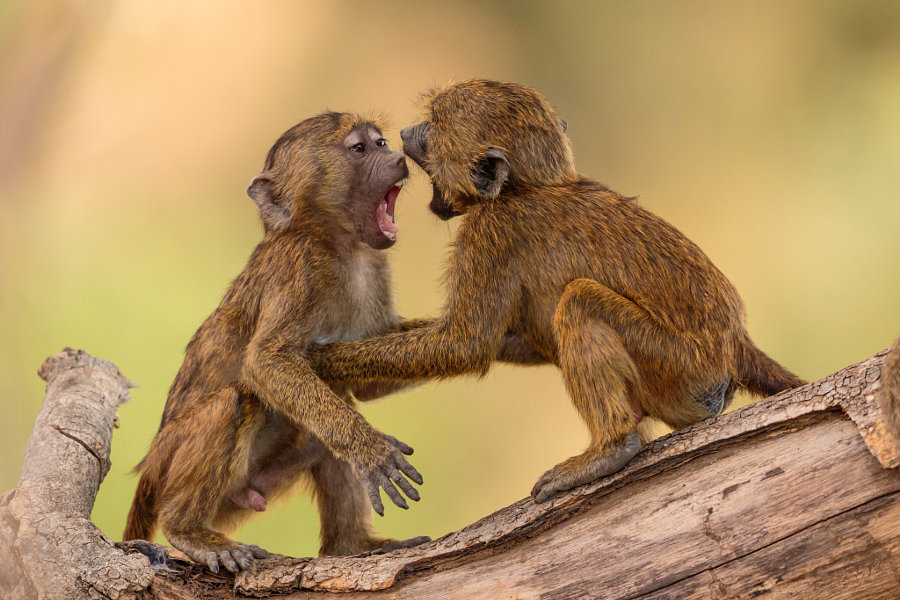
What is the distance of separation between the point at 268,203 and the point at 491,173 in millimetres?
1074

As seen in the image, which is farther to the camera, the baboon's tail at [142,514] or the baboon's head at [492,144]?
the baboon's tail at [142,514]

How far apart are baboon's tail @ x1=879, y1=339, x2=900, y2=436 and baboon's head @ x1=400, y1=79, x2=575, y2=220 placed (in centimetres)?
149

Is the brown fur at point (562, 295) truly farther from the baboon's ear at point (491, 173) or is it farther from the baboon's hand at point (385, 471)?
the baboon's hand at point (385, 471)

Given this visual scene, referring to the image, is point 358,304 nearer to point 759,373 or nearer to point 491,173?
point 491,173

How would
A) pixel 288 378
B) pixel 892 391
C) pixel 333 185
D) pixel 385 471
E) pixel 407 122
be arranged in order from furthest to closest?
pixel 407 122, pixel 333 185, pixel 288 378, pixel 385 471, pixel 892 391

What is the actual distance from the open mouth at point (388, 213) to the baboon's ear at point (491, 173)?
1.72ft

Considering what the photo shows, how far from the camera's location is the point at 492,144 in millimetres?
3377

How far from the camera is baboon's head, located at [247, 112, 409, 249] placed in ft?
12.5

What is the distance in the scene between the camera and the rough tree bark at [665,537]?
2.37 m

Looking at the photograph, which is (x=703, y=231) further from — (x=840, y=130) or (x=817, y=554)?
(x=817, y=554)

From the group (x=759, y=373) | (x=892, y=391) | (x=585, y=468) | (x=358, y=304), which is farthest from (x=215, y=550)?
(x=892, y=391)

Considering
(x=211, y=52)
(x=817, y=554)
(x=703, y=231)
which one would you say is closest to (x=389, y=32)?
(x=211, y=52)

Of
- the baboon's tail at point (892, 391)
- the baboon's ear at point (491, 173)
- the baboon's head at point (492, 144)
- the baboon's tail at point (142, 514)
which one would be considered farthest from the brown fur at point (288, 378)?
the baboon's tail at point (892, 391)

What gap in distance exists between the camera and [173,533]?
321cm
